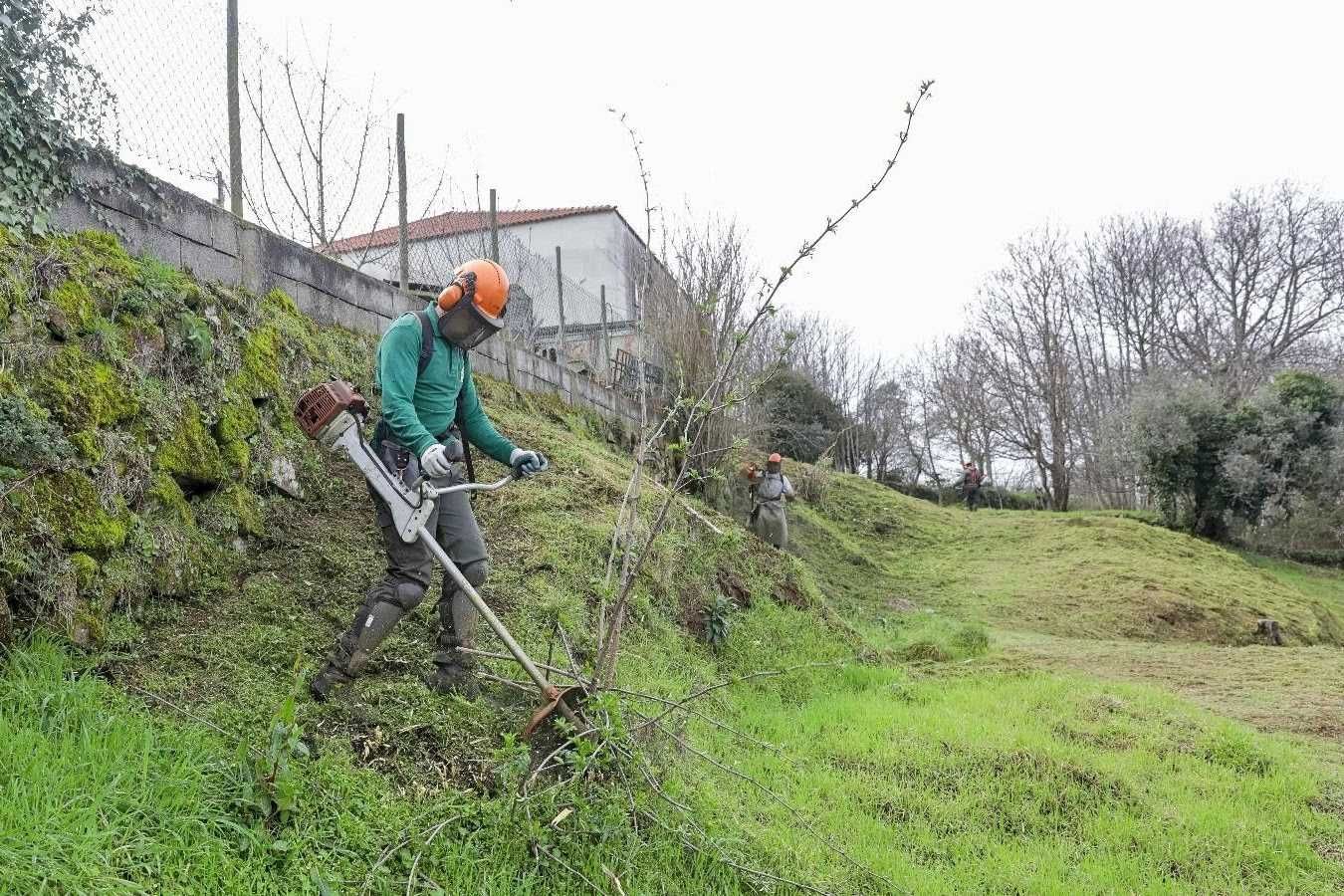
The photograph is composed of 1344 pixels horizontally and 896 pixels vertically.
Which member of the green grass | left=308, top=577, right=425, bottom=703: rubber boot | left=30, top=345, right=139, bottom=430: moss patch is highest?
left=30, top=345, right=139, bottom=430: moss patch

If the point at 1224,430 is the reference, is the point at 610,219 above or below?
above

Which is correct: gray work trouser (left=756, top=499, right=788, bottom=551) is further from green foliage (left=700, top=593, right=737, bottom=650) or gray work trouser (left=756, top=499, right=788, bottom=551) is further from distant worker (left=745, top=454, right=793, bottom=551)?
green foliage (left=700, top=593, right=737, bottom=650)

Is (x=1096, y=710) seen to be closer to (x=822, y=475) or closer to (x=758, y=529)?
(x=758, y=529)

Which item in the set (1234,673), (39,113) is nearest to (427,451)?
(39,113)

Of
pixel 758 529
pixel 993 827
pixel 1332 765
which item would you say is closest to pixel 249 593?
pixel 993 827

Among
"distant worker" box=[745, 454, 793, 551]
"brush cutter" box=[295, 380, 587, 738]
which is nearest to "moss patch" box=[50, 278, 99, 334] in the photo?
"brush cutter" box=[295, 380, 587, 738]

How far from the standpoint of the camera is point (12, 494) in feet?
9.11

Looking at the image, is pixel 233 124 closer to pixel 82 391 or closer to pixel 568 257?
pixel 82 391

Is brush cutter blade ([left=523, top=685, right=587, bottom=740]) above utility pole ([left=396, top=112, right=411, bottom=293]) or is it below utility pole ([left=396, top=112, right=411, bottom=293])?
below

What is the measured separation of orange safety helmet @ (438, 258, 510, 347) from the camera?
3381 mm

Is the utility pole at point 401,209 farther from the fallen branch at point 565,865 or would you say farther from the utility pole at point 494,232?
the fallen branch at point 565,865

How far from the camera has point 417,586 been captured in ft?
10.3

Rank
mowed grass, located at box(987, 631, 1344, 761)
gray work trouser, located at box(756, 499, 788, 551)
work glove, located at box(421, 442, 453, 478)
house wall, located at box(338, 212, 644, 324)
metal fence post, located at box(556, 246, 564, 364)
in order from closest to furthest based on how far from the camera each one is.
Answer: work glove, located at box(421, 442, 453, 478) < mowed grass, located at box(987, 631, 1344, 761) < house wall, located at box(338, 212, 644, 324) < metal fence post, located at box(556, 246, 564, 364) < gray work trouser, located at box(756, 499, 788, 551)

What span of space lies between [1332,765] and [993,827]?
220cm
